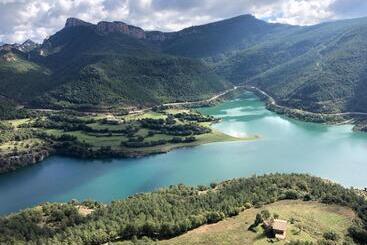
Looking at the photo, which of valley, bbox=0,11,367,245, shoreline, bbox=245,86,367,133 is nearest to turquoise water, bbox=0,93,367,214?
valley, bbox=0,11,367,245

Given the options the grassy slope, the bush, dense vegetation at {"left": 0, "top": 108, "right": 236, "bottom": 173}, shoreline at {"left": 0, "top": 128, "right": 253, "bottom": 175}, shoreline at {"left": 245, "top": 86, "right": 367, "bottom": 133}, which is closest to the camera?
the bush

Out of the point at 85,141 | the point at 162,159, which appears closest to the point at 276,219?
the point at 162,159

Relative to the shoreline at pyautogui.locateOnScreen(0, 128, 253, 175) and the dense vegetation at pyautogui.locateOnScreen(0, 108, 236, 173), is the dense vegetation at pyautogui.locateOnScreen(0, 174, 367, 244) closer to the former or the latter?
the shoreline at pyautogui.locateOnScreen(0, 128, 253, 175)

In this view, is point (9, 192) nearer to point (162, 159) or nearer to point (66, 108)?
point (162, 159)

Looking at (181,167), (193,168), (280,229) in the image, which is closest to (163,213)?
(280,229)

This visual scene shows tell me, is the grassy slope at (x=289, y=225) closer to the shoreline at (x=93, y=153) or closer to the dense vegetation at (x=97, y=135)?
the shoreline at (x=93, y=153)

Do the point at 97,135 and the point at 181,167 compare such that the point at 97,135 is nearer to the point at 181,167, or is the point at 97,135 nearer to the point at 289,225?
the point at 181,167
